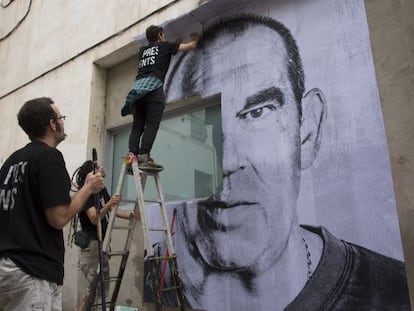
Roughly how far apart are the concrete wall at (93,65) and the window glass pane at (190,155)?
74cm

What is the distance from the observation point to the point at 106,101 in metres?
5.29

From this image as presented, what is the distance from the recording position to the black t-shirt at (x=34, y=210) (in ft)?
5.75

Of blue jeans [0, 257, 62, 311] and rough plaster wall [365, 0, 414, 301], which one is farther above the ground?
rough plaster wall [365, 0, 414, 301]

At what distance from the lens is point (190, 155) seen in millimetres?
4121

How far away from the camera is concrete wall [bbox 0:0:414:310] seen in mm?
2725

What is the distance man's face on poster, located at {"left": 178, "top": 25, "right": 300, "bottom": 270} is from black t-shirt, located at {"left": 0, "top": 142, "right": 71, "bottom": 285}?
1.84 meters

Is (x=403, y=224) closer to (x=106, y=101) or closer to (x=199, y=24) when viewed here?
(x=199, y=24)

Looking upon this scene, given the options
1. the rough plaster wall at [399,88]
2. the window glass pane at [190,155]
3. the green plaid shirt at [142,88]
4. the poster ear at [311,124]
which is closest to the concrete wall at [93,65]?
the rough plaster wall at [399,88]

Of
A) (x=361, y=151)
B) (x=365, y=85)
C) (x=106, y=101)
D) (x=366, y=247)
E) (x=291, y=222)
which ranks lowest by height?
(x=366, y=247)

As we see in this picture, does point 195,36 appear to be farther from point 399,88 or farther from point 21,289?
point 21,289

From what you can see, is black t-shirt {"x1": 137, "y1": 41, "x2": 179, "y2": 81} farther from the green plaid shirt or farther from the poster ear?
the poster ear

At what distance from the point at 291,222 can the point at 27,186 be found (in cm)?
210

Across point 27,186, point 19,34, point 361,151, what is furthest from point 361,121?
point 19,34

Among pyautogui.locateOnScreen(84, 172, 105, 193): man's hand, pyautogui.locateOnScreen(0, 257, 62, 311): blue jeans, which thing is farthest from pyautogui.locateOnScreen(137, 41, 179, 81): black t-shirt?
pyautogui.locateOnScreen(0, 257, 62, 311): blue jeans
